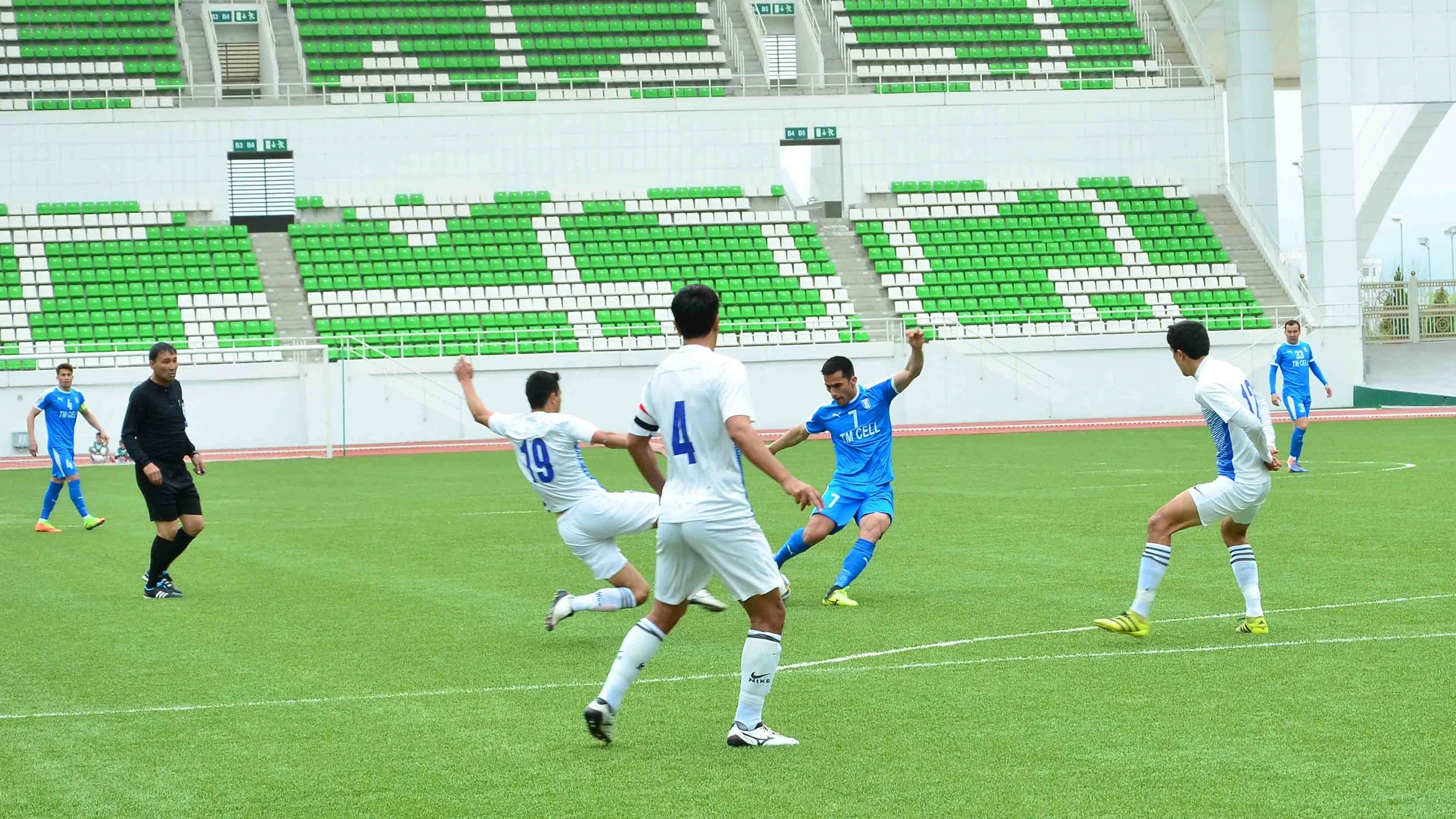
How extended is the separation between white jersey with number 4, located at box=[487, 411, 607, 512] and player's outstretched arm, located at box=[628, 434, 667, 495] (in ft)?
7.25

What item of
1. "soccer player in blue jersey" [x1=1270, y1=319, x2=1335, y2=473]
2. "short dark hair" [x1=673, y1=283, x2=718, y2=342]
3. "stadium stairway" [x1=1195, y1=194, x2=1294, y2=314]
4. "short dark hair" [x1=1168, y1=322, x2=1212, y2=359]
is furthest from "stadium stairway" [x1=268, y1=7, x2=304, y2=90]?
"short dark hair" [x1=673, y1=283, x2=718, y2=342]

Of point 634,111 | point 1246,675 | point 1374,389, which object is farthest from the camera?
point 634,111

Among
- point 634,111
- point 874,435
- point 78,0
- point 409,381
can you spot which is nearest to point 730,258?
point 634,111

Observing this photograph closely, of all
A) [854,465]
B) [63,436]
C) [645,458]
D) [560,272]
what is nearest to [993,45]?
[560,272]

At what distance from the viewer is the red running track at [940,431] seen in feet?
105

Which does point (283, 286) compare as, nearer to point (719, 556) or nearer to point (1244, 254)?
point (1244, 254)

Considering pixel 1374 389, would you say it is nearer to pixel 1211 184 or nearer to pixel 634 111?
pixel 1211 184

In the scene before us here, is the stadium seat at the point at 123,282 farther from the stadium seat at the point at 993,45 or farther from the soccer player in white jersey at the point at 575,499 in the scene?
the soccer player in white jersey at the point at 575,499

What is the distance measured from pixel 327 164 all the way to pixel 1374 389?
26298mm

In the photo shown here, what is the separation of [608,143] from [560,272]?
465cm

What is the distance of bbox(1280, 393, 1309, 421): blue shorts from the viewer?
2209 cm

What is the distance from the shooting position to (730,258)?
40.4 metres

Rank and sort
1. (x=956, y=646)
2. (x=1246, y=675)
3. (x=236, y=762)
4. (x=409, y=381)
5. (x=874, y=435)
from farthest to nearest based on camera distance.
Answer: (x=409, y=381) < (x=874, y=435) < (x=956, y=646) < (x=1246, y=675) < (x=236, y=762)

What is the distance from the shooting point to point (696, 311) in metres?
6.39
